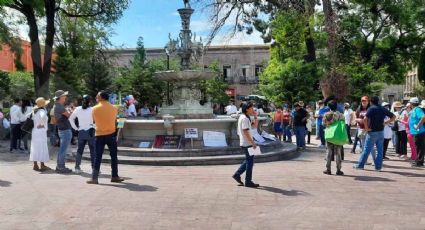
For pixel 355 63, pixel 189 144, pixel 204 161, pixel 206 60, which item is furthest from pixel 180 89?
pixel 206 60

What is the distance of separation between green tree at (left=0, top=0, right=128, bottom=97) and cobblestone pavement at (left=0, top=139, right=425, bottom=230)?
1430 centimetres

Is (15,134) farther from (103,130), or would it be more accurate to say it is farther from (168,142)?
(103,130)

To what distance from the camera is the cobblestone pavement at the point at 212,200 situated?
6.35 metres

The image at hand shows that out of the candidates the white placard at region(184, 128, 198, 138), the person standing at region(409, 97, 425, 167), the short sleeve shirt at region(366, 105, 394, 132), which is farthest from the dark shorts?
the short sleeve shirt at region(366, 105, 394, 132)

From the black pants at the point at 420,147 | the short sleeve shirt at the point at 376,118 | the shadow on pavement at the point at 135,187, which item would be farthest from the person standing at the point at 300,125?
the shadow on pavement at the point at 135,187

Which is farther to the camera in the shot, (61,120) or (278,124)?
(278,124)

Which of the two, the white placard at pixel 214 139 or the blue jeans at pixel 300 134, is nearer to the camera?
the white placard at pixel 214 139

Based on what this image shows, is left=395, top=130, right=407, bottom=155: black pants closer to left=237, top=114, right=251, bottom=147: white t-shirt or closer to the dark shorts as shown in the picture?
the dark shorts

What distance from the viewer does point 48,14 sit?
25094mm

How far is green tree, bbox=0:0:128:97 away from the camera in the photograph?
23.9 meters

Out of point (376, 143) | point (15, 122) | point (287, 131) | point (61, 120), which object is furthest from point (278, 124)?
point (61, 120)

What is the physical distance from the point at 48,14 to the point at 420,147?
64.7 feet

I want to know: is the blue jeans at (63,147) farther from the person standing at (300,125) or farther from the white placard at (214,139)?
the person standing at (300,125)

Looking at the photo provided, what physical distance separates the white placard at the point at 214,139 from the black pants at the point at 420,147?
4.82 m
